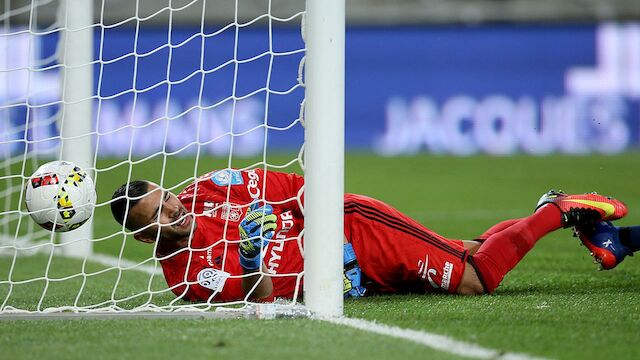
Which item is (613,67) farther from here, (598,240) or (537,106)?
(598,240)

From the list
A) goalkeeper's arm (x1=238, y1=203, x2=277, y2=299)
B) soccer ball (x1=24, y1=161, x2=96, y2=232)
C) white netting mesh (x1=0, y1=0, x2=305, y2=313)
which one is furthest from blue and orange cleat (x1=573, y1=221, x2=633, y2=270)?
white netting mesh (x1=0, y1=0, x2=305, y2=313)

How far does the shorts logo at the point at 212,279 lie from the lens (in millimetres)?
4352

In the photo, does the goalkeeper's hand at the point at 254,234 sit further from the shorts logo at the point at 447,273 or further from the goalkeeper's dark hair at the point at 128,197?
the shorts logo at the point at 447,273

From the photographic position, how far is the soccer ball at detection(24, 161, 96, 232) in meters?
4.29

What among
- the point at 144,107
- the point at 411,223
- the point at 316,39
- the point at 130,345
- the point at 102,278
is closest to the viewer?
the point at 130,345

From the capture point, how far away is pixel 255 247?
4.11m

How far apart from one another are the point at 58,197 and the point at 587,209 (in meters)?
2.33

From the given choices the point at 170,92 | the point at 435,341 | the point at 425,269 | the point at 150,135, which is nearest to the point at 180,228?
the point at 425,269

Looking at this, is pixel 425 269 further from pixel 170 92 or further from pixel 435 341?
pixel 170 92

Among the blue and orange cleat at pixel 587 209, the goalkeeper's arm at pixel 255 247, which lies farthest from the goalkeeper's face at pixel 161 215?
the blue and orange cleat at pixel 587 209

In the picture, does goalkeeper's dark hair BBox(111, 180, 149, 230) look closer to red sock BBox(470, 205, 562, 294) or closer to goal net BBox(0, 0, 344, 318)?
goal net BBox(0, 0, 344, 318)

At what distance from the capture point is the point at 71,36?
6.48 m

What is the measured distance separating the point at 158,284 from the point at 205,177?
0.91 m

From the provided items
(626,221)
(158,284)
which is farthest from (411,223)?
(626,221)
